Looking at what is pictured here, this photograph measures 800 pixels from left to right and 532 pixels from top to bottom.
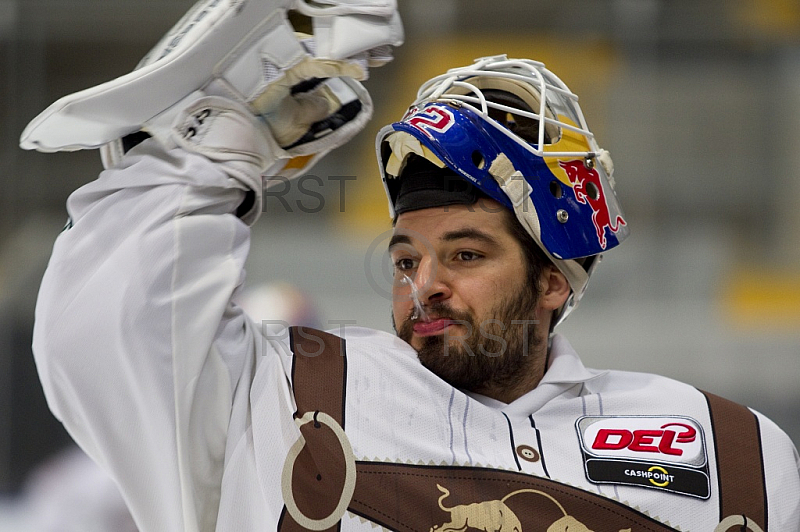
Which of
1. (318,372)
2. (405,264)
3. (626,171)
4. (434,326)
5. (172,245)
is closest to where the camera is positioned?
(172,245)

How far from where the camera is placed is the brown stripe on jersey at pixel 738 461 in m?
1.32

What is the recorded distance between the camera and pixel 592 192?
158 centimetres

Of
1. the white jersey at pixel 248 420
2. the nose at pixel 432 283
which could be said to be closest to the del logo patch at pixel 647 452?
the white jersey at pixel 248 420

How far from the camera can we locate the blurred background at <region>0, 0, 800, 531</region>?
4137 millimetres

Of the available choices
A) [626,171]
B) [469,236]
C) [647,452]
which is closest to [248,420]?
[469,236]

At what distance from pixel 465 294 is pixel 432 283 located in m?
0.06

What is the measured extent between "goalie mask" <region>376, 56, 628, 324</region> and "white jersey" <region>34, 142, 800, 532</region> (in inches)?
11.6

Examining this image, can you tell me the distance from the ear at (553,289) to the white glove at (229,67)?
0.51 meters

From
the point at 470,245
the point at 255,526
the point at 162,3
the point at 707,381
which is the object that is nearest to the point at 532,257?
the point at 470,245

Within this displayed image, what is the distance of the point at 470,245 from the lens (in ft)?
4.85

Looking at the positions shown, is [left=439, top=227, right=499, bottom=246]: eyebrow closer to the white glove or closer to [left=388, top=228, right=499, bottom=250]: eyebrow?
[left=388, top=228, right=499, bottom=250]: eyebrow

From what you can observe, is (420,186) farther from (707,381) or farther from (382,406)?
(707,381)

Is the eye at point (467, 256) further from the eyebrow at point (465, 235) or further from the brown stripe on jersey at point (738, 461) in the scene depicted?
the brown stripe on jersey at point (738, 461)

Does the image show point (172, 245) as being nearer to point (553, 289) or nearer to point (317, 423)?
point (317, 423)
